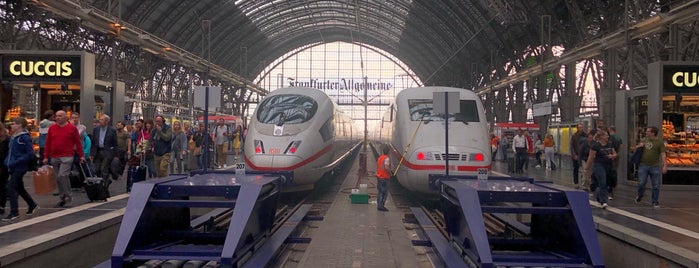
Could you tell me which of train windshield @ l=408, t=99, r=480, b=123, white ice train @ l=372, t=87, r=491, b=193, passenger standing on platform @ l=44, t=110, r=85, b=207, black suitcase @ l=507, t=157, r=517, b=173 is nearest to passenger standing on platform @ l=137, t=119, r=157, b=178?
passenger standing on platform @ l=44, t=110, r=85, b=207

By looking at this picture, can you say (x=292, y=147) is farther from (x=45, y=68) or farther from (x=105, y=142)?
(x=45, y=68)

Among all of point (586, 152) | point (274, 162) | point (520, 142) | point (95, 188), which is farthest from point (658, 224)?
point (520, 142)

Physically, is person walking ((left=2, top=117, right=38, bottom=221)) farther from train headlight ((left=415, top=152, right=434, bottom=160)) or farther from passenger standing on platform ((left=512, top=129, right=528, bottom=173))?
passenger standing on platform ((left=512, top=129, right=528, bottom=173))

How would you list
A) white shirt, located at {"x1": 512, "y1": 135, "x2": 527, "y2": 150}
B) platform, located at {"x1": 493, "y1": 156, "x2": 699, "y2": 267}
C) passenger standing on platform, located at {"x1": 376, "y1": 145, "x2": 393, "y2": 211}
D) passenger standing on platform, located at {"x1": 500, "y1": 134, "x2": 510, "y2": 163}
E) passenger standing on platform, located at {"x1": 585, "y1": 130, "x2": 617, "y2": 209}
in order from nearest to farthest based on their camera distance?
platform, located at {"x1": 493, "y1": 156, "x2": 699, "y2": 267} → passenger standing on platform, located at {"x1": 585, "y1": 130, "x2": 617, "y2": 209} → passenger standing on platform, located at {"x1": 376, "y1": 145, "x2": 393, "y2": 211} → white shirt, located at {"x1": 512, "y1": 135, "x2": 527, "y2": 150} → passenger standing on platform, located at {"x1": 500, "y1": 134, "x2": 510, "y2": 163}

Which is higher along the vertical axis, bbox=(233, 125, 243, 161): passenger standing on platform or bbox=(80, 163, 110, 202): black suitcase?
bbox=(233, 125, 243, 161): passenger standing on platform

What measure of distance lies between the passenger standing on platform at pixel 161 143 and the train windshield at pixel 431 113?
564 centimetres

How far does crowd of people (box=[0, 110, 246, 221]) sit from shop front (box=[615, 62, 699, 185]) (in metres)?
11.3

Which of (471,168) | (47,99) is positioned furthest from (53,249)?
(47,99)

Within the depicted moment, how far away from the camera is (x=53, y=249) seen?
288 inches

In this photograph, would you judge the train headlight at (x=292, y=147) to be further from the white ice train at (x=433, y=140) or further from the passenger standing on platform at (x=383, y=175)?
the white ice train at (x=433, y=140)

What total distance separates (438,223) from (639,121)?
26.3 ft

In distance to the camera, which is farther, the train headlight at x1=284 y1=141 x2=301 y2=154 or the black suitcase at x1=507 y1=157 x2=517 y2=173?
the black suitcase at x1=507 y1=157 x2=517 y2=173

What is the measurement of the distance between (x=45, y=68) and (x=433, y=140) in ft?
30.7

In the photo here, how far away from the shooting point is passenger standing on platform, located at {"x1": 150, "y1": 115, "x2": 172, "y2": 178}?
43.0 ft
